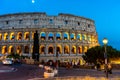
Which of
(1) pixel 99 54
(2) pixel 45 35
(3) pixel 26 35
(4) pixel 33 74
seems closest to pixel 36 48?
(2) pixel 45 35

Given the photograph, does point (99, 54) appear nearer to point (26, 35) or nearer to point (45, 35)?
point (45, 35)

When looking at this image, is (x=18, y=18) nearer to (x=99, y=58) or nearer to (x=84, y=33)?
(x=84, y=33)

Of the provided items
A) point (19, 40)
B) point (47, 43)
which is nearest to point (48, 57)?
point (47, 43)

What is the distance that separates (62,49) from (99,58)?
26.5m

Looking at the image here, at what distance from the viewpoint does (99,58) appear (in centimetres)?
6144

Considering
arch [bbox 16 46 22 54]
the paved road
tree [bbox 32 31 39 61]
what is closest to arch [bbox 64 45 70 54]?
tree [bbox 32 31 39 61]

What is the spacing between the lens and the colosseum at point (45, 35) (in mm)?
86000

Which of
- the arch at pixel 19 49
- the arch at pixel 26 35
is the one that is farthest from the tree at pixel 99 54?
the arch at pixel 26 35

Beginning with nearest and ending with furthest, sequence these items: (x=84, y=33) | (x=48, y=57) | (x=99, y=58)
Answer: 1. (x=99, y=58)
2. (x=48, y=57)
3. (x=84, y=33)

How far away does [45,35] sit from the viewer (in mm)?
87562

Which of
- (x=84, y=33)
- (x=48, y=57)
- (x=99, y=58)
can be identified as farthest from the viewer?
(x=84, y=33)

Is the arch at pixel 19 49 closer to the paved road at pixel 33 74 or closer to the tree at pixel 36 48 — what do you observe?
the tree at pixel 36 48

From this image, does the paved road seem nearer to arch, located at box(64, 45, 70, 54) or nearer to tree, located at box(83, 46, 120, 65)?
tree, located at box(83, 46, 120, 65)

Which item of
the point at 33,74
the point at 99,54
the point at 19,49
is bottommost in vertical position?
the point at 33,74
